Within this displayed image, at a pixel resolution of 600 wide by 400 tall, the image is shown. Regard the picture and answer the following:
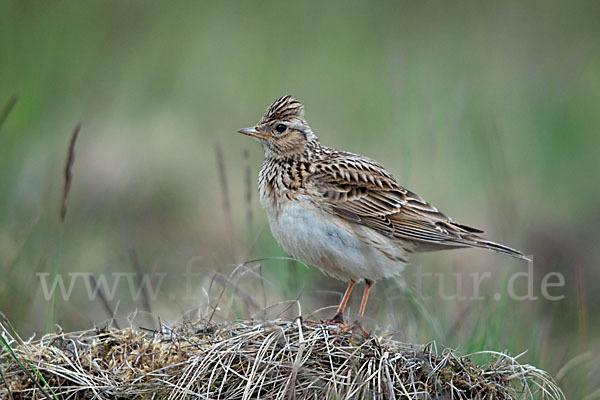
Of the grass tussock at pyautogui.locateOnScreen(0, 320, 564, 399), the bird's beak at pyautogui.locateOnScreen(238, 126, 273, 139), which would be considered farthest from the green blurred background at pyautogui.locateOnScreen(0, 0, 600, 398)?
the grass tussock at pyautogui.locateOnScreen(0, 320, 564, 399)

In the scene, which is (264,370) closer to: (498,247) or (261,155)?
(498,247)

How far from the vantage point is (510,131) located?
12.1 meters

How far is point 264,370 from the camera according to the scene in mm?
3744

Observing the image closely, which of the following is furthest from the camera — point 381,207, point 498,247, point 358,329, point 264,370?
point 381,207

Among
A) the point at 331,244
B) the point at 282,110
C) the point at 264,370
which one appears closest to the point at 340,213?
the point at 331,244

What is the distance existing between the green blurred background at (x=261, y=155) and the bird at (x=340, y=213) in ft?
0.83

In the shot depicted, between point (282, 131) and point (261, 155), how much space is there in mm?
4718

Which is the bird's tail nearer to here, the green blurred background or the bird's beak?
the green blurred background

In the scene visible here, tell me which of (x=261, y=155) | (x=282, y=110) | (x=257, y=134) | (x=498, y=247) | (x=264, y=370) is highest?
(x=282, y=110)

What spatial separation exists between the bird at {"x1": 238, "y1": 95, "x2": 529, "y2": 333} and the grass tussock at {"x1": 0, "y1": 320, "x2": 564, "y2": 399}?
33.0 inches

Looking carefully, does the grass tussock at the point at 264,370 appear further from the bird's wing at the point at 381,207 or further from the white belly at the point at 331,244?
the bird's wing at the point at 381,207

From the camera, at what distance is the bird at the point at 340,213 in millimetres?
5129

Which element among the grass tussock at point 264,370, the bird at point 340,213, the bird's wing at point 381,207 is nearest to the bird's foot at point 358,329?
the grass tussock at point 264,370

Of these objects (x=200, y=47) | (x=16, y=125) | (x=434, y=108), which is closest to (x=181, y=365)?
(x=16, y=125)
